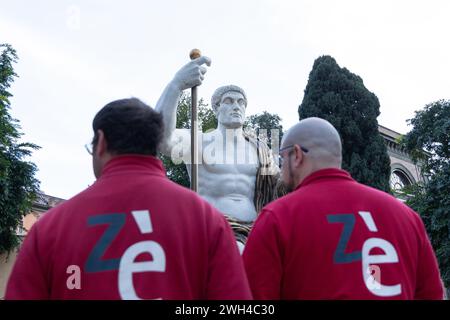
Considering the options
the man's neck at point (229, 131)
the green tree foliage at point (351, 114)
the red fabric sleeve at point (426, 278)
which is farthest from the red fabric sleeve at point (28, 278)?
the green tree foliage at point (351, 114)

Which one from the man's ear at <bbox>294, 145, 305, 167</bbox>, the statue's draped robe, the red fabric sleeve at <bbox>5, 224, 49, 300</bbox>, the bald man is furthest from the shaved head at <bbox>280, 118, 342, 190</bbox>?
the statue's draped robe

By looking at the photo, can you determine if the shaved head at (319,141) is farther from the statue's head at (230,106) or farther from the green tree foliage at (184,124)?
the green tree foliage at (184,124)

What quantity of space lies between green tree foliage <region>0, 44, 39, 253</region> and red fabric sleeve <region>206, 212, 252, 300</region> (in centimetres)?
2167

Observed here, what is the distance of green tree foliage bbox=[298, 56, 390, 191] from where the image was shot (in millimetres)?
22422

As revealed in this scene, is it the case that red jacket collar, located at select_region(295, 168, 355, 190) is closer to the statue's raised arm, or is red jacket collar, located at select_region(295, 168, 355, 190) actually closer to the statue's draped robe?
the statue's raised arm

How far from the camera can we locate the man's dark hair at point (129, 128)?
2.66 meters

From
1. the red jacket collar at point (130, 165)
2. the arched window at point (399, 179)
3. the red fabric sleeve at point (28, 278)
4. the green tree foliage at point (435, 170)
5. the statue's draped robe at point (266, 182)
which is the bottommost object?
the red fabric sleeve at point (28, 278)

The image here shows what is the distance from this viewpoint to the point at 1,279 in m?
29.3

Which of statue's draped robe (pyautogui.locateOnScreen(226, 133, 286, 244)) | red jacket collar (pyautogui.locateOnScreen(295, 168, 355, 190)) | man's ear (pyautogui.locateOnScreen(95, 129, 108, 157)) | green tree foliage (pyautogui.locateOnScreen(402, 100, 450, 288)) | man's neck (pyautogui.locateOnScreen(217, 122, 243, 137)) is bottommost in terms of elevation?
red jacket collar (pyautogui.locateOnScreen(295, 168, 355, 190))

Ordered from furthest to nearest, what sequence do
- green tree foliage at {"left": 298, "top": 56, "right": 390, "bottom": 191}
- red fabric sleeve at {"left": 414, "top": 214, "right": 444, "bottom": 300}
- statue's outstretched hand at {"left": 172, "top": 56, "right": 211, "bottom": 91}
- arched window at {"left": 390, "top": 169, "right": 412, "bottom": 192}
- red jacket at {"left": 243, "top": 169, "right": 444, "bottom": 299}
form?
arched window at {"left": 390, "top": 169, "right": 412, "bottom": 192} → green tree foliage at {"left": 298, "top": 56, "right": 390, "bottom": 191} → statue's outstretched hand at {"left": 172, "top": 56, "right": 211, "bottom": 91} → red fabric sleeve at {"left": 414, "top": 214, "right": 444, "bottom": 300} → red jacket at {"left": 243, "top": 169, "right": 444, "bottom": 299}

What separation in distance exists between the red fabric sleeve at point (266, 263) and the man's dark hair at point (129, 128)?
58 centimetres

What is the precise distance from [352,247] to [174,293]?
2.65ft
